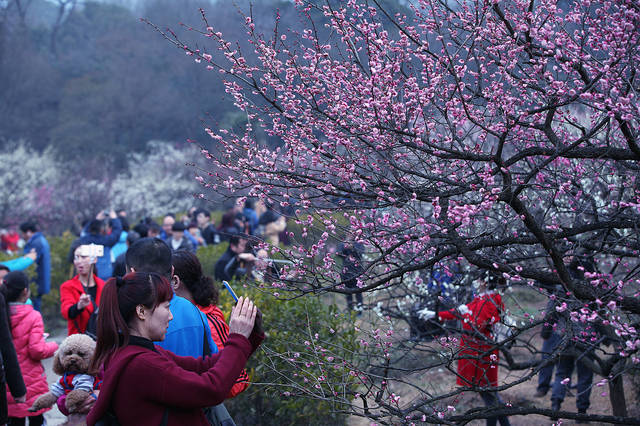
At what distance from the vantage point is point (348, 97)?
3.96 m

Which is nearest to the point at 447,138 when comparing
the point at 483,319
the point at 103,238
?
the point at 483,319

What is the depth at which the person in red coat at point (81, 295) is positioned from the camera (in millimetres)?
5875

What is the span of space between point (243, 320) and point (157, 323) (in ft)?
1.22

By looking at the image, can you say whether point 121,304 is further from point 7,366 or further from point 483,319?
point 483,319

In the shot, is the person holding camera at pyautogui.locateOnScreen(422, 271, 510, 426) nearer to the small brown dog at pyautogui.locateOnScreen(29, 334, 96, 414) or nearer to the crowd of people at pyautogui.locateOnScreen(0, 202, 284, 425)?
the crowd of people at pyautogui.locateOnScreen(0, 202, 284, 425)

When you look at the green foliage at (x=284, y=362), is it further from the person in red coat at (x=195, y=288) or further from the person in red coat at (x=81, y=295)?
the person in red coat at (x=195, y=288)

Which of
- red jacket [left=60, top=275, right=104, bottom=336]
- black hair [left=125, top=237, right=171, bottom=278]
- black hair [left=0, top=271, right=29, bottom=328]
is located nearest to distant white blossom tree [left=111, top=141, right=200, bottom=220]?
red jacket [left=60, top=275, right=104, bottom=336]

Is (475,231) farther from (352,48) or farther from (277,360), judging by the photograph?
(277,360)

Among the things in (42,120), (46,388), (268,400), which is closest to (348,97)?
(268,400)

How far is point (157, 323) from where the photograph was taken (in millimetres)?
2914

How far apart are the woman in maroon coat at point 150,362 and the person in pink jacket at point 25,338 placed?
319cm

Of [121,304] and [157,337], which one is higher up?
[121,304]

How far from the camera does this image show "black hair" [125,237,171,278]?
3568 millimetres

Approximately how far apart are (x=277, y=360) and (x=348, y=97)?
250 cm
